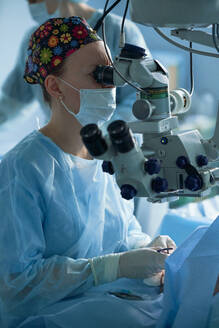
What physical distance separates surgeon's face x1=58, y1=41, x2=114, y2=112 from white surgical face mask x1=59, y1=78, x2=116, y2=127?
2 centimetres

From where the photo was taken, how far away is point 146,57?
1.15m

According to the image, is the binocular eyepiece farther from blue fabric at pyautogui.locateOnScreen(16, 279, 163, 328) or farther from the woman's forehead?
the woman's forehead

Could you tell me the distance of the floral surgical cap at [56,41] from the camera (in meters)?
1.60

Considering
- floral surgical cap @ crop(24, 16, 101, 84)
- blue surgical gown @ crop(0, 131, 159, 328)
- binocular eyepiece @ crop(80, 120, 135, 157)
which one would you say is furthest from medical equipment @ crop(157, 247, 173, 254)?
floral surgical cap @ crop(24, 16, 101, 84)

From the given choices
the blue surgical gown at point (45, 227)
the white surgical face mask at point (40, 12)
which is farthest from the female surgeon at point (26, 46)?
the blue surgical gown at point (45, 227)

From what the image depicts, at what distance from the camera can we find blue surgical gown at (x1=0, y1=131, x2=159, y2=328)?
1.46 m

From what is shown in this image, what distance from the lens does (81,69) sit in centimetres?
159

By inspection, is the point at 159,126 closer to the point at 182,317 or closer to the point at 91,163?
the point at 182,317

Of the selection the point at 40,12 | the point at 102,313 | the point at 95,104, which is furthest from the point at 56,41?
the point at 40,12

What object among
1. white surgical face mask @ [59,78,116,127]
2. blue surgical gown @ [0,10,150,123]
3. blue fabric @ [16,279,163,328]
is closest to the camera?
blue fabric @ [16,279,163,328]

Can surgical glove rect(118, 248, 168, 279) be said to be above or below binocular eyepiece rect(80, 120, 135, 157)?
below

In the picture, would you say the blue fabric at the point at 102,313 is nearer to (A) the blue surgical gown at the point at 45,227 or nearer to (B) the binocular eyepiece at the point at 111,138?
(A) the blue surgical gown at the point at 45,227

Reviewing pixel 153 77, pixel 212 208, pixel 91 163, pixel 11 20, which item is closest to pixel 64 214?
pixel 91 163

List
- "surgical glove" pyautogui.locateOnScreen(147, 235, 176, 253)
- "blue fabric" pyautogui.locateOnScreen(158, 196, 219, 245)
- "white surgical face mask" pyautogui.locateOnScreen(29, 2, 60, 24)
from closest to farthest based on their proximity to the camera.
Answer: "surgical glove" pyautogui.locateOnScreen(147, 235, 176, 253) < "blue fabric" pyautogui.locateOnScreen(158, 196, 219, 245) < "white surgical face mask" pyautogui.locateOnScreen(29, 2, 60, 24)
